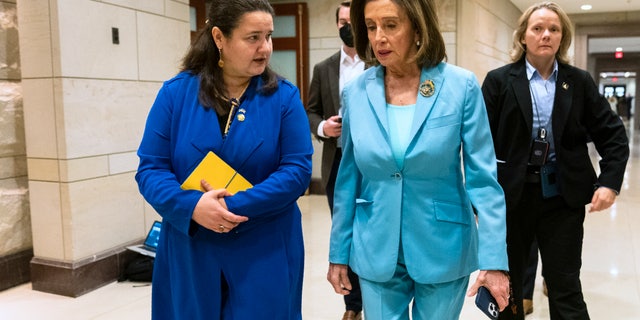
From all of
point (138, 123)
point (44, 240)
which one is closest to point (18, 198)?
point (44, 240)

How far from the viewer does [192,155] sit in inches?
72.1

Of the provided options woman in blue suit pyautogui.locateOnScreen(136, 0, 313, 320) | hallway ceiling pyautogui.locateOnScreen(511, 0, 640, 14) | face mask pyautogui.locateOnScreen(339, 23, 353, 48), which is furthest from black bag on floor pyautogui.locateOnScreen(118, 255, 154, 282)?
hallway ceiling pyautogui.locateOnScreen(511, 0, 640, 14)

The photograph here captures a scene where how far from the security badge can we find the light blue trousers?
1.68 feet

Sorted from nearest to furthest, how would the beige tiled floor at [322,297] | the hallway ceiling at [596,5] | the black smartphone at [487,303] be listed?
the black smartphone at [487,303] → the beige tiled floor at [322,297] → the hallway ceiling at [596,5]

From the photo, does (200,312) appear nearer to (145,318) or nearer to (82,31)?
(145,318)

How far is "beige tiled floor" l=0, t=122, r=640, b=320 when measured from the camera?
3.74 m

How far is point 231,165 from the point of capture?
1855 millimetres

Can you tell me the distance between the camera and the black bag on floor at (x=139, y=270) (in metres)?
4.39

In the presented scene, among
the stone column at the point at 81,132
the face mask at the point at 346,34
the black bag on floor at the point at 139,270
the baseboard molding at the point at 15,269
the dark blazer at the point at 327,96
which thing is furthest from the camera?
the black bag on floor at the point at 139,270

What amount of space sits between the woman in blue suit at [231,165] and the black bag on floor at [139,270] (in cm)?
255

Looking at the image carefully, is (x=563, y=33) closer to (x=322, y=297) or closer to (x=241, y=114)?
(x=241, y=114)

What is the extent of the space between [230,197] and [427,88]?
67 cm

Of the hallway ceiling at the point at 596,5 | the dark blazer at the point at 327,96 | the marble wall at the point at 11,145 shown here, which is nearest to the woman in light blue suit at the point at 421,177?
the dark blazer at the point at 327,96

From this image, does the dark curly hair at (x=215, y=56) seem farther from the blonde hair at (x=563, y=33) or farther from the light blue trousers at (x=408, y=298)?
the blonde hair at (x=563, y=33)
